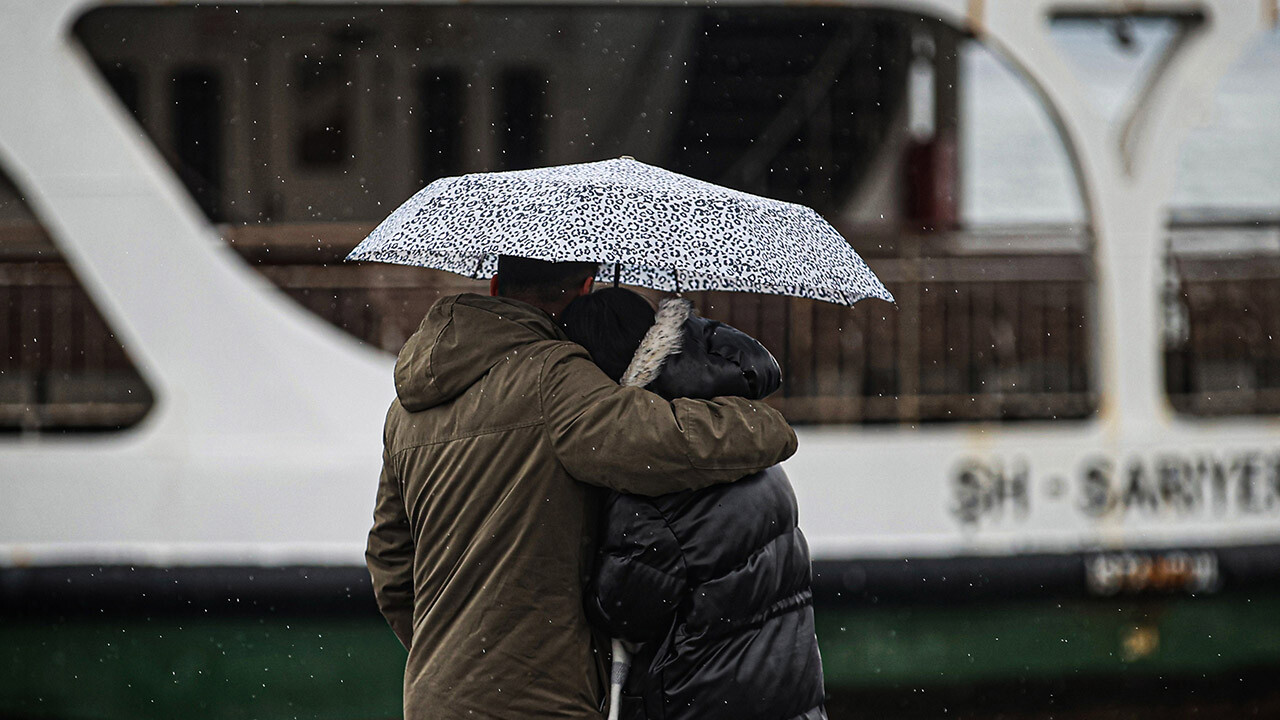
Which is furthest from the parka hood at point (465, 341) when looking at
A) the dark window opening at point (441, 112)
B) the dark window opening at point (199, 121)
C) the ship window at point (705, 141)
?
the dark window opening at point (199, 121)

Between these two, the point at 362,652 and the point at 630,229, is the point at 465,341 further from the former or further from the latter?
the point at 362,652

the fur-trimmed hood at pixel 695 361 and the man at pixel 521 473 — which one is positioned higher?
the fur-trimmed hood at pixel 695 361

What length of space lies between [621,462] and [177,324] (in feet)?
10.6

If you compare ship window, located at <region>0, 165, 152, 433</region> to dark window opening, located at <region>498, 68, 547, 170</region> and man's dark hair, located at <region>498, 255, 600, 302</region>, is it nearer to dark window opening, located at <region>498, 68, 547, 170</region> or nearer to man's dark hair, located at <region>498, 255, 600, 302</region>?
dark window opening, located at <region>498, 68, 547, 170</region>

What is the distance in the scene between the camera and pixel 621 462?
189 centimetres

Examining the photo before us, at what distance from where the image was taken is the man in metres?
1.92

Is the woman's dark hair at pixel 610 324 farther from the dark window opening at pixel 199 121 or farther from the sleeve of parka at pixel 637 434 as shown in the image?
the dark window opening at pixel 199 121

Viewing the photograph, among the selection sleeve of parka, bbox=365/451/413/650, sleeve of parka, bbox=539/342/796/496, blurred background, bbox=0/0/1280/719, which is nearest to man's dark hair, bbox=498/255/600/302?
sleeve of parka, bbox=539/342/796/496

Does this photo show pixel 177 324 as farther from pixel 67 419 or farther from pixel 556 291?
pixel 556 291

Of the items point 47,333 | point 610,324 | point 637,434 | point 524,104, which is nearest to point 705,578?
point 637,434

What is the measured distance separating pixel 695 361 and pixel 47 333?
3674mm

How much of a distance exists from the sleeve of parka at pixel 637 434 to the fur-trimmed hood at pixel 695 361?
0.05m

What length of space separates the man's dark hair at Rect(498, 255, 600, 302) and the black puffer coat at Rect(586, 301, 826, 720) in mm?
194

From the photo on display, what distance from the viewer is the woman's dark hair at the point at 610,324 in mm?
2047
